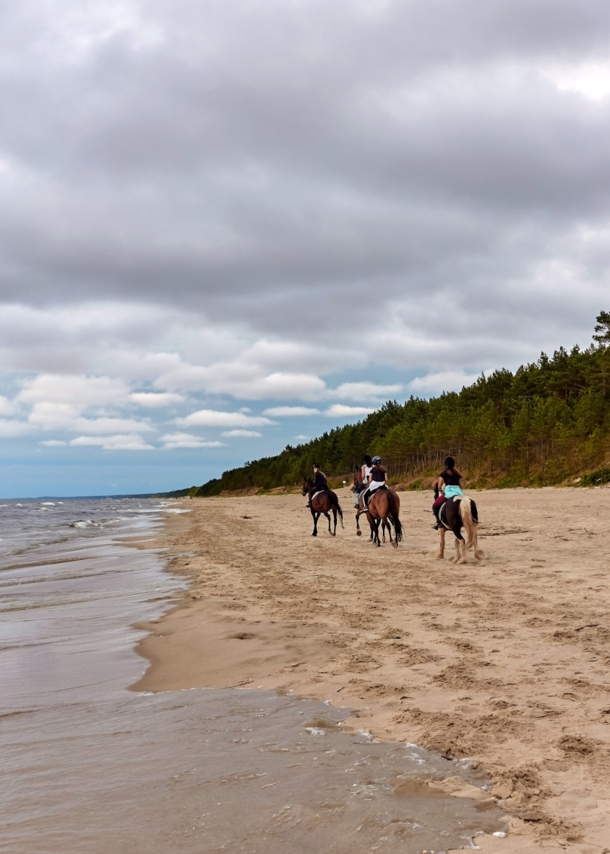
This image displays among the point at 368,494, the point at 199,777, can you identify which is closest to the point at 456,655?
the point at 199,777

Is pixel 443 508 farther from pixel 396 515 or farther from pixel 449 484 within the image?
pixel 396 515

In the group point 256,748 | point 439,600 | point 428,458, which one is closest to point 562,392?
point 428,458

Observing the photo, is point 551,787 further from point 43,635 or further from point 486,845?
point 43,635

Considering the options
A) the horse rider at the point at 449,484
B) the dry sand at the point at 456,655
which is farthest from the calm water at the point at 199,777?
the horse rider at the point at 449,484

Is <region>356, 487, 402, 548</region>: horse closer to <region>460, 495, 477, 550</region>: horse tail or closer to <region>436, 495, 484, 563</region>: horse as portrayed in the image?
<region>436, 495, 484, 563</region>: horse

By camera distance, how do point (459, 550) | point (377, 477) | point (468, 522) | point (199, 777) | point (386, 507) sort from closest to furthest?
point (199, 777) → point (468, 522) → point (459, 550) → point (386, 507) → point (377, 477)

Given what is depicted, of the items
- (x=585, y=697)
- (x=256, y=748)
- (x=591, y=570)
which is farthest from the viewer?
(x=591, y=570)

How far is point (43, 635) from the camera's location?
8867 millimetres

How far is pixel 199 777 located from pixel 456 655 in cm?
316

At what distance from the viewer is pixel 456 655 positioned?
20.3 ft

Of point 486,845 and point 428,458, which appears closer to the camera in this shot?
point 486,845

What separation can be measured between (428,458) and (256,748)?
9622 cm

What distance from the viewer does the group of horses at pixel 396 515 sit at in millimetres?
13906

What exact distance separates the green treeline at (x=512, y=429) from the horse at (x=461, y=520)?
3556 centimetres
